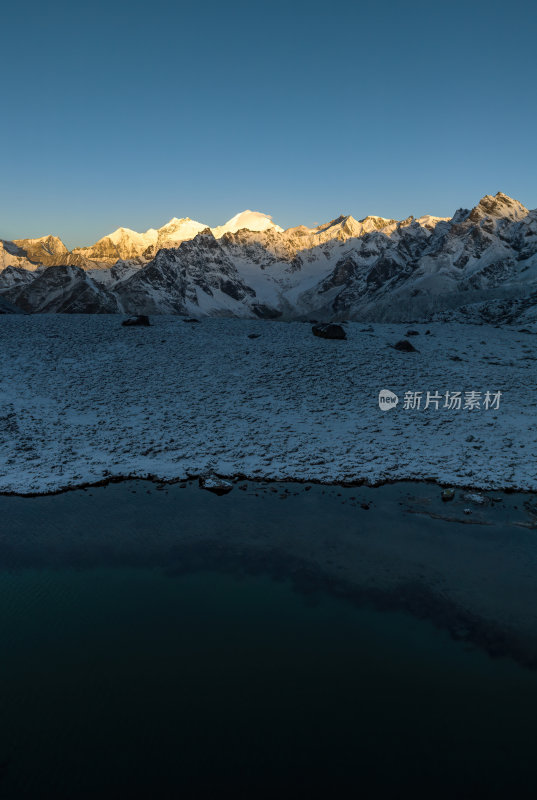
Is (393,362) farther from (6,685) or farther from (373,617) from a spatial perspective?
(6,685)

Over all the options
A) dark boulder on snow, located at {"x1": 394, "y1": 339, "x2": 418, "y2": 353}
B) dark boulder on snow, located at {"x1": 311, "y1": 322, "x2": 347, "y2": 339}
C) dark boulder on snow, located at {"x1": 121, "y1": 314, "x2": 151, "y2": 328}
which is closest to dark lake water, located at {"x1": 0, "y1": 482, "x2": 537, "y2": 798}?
dark boulder on snow, located at {"x1": 394, "y1": 339, "x2": 418, "y2": 353}

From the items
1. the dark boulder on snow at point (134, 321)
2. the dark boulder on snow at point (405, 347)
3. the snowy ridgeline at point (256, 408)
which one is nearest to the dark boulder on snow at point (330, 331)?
the snowy ridgeline at point (256, 408)

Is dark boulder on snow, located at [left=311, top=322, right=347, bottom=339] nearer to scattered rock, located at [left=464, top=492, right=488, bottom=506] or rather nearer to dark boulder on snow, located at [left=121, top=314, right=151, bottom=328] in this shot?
dark boulder on snow, located at [left=121, top=314, right=151, bottom=328]

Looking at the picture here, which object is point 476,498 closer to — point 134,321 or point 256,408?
point 256,408

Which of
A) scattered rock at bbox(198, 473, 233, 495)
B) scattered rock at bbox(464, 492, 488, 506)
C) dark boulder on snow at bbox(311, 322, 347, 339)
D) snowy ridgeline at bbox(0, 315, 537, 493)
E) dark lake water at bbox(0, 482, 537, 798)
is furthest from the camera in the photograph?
dark boulder on snow at bbox(311, 322, 347, 339)

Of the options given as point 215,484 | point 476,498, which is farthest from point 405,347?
point 215,484

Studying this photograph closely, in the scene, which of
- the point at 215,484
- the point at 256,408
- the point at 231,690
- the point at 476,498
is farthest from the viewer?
the point at 256,408

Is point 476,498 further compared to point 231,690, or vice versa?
point 476,498
